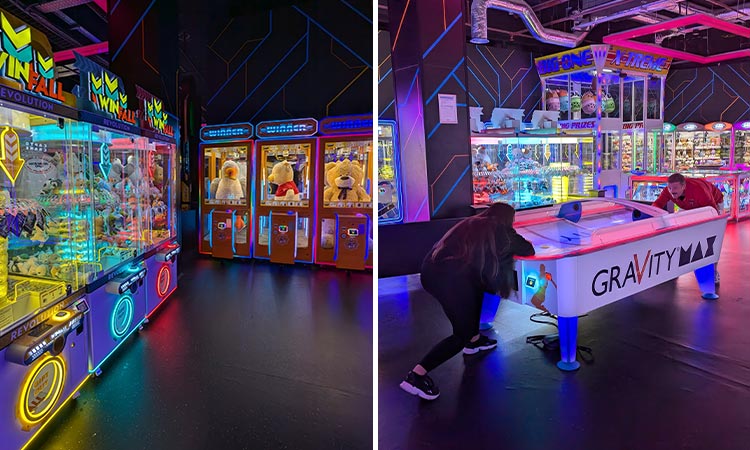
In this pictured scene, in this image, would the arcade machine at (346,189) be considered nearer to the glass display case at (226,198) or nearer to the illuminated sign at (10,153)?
the glass display case at (226,198)

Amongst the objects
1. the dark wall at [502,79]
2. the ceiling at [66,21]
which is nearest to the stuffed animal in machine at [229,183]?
the ceiling at [66,21]

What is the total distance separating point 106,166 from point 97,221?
414 mm

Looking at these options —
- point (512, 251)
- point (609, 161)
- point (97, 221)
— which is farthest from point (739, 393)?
point (609, 161)

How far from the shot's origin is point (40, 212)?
236 cm

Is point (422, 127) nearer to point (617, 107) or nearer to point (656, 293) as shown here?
point (656, 293)

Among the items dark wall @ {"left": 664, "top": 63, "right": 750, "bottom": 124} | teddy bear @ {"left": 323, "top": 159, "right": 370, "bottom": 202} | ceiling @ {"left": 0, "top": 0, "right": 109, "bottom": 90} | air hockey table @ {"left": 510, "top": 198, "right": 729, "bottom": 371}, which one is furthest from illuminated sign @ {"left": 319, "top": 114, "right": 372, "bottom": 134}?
dark wall @ {"left": 664, "top": 63, "right": 750, "bottom": 124}

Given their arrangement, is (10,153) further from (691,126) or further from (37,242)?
(691,126)

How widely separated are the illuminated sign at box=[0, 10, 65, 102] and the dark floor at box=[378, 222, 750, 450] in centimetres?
207

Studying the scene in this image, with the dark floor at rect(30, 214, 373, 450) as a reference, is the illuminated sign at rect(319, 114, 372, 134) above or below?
above

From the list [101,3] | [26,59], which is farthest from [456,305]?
[101,3]

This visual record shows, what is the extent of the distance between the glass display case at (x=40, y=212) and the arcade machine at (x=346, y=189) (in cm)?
281

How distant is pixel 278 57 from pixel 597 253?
4.41m

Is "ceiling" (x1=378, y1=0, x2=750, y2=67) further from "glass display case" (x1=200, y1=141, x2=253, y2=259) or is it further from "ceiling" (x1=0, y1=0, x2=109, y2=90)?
"ceiling" (x1=0, y1=0, x2=109, y2=90)

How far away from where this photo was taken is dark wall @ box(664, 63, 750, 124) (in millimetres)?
10117
